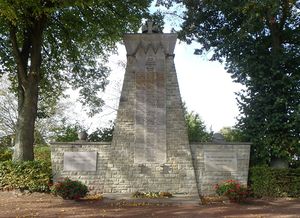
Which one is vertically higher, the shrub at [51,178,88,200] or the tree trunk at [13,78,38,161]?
the tree trunk at [13,78,38,161]

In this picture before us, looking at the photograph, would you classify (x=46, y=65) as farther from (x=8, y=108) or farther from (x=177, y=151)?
(x=8, y=108)

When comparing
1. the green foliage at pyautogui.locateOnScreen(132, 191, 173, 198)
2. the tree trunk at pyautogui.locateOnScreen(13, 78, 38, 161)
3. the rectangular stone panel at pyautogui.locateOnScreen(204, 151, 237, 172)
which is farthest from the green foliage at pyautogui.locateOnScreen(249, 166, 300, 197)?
the tree trunk at pyautogui.locateOnScreen(13, 78, 38, 161)

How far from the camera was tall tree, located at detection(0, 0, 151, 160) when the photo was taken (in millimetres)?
14406

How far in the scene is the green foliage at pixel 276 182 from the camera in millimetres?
13547

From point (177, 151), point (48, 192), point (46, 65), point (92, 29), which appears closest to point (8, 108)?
point (46, 65)

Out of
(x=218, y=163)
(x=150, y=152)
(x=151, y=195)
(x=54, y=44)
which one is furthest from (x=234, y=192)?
(x=54, y=44)

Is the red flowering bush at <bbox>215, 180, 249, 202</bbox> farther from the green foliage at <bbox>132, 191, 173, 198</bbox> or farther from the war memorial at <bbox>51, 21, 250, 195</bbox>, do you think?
the green foliage at <bbox>132, 191, 173, 198</bbox>

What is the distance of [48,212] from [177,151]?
5645 millimetres

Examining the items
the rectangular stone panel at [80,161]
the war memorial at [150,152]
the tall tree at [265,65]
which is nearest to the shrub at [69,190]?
the war memorial at [150,152]

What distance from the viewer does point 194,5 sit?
18281 millimetres

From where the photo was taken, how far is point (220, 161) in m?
13.9

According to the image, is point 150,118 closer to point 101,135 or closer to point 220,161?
point 220,161

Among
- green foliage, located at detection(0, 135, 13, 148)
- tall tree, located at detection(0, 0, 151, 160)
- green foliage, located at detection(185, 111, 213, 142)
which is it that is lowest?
green foliage, located at detection(0, 135, 13, 148)

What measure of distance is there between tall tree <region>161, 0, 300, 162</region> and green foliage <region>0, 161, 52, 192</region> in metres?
8.51
